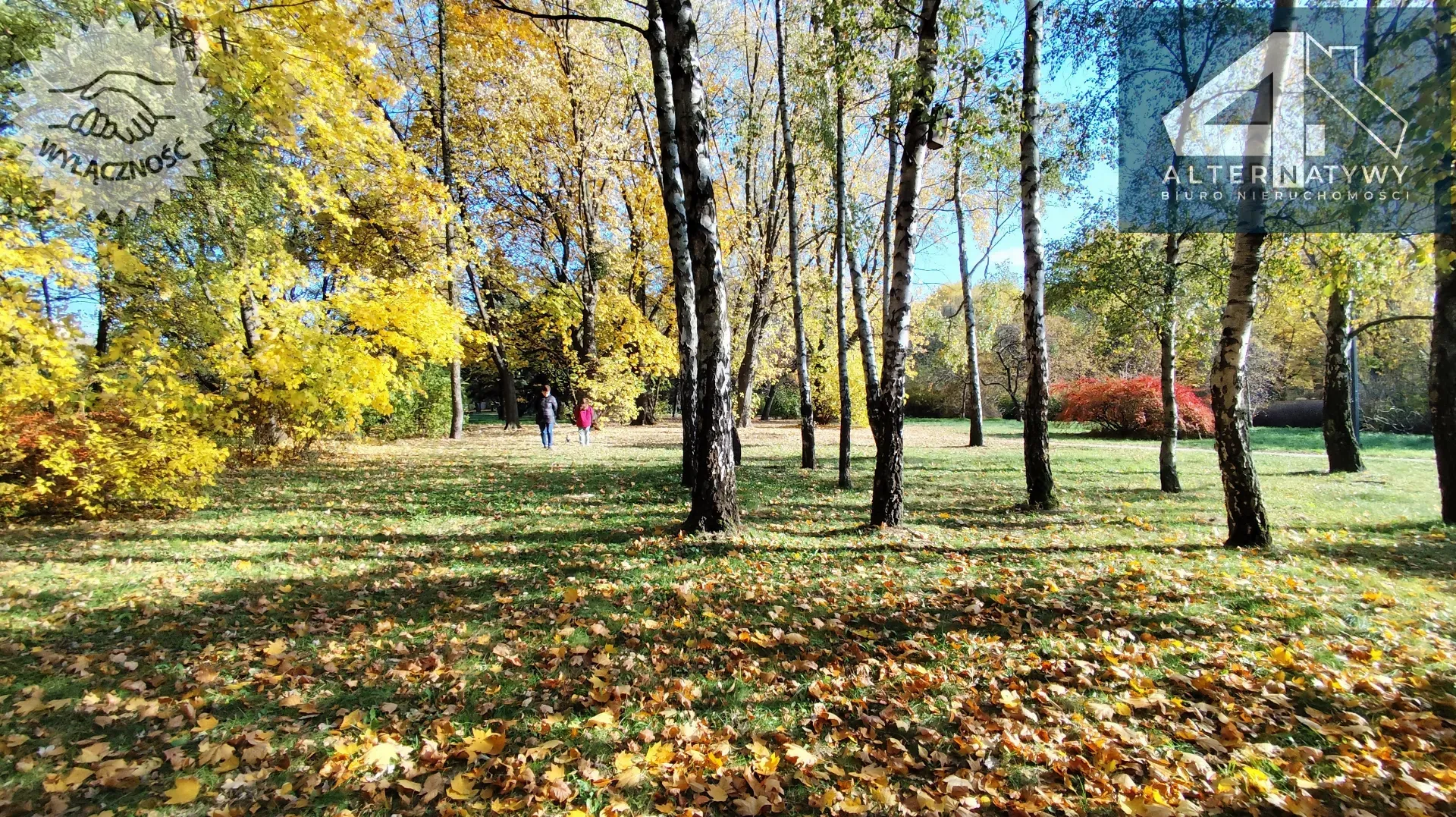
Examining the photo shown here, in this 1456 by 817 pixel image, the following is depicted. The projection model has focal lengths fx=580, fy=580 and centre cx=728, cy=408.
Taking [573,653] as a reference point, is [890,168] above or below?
above

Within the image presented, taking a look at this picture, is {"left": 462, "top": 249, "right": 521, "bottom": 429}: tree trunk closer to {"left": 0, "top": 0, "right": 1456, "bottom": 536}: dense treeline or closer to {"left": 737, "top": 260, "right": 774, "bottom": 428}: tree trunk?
{"left": 0, "top": 0, "right": 1456, "bottom": 536}: dense treeline

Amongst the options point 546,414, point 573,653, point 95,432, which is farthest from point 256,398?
point 573,653

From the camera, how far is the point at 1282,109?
8336 millimetres

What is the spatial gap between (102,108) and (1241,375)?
13246 millimetres

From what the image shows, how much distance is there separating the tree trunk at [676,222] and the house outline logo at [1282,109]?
655cm

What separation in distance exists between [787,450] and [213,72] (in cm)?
1448

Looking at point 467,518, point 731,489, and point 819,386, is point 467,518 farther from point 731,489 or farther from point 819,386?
point 819,386

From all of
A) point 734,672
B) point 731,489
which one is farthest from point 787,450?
point 734,672

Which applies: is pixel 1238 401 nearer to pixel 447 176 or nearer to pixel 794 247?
pixel 794 247

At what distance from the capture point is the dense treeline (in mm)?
6352

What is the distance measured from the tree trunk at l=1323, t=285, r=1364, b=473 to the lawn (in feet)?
18.6

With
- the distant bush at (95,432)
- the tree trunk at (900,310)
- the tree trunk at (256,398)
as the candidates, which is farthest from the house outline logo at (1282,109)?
the tree trunk at (256,398)

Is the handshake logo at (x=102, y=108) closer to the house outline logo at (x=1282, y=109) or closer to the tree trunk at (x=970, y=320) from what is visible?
the house outline logo at (x=1282, y=109)

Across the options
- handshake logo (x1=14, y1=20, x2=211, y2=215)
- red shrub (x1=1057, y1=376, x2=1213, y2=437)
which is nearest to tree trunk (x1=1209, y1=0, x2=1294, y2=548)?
handshake logo (x1=14, y1=20, x2=211, y2=215)
